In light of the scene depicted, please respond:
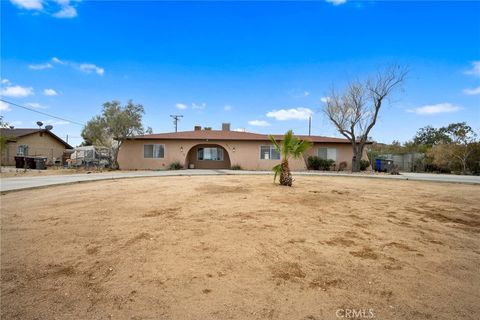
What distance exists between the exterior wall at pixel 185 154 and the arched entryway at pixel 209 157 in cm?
93

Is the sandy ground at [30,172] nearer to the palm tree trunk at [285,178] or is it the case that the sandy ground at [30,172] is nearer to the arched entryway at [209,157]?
the arched entryway at [209,157]

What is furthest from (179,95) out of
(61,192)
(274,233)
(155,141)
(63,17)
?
(274,233)

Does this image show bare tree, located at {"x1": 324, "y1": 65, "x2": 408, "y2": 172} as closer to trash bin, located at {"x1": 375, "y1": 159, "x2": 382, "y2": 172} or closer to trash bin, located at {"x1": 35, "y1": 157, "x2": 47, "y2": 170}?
trash bin, located at {"x1": 375, "y1": 159, "x2": 382, "y2": 172}

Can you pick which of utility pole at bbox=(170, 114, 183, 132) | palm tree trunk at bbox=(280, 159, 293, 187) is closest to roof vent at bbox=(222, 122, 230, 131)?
utility pole at bbox=(170, 114, 183, 132)

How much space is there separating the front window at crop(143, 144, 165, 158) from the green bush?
41.4 feet

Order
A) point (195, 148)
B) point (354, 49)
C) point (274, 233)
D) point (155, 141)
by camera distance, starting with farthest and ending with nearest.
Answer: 1. point (195, 148)
2. point (155, 141)
3. point (354, 49)
4. point (274, 233)

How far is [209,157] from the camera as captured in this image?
23.1 meters

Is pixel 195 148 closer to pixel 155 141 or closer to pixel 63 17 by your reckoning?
pixel 155 141

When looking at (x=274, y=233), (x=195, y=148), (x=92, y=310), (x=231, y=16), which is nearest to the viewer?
(x=92, y=310)

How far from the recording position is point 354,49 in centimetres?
1523

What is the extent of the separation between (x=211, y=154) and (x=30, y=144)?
20.3 metres

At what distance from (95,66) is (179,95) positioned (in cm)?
800

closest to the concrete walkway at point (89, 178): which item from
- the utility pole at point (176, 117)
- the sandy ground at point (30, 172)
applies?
the sandy ground at point (30, 172)

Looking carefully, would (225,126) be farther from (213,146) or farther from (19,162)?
(19,162)
